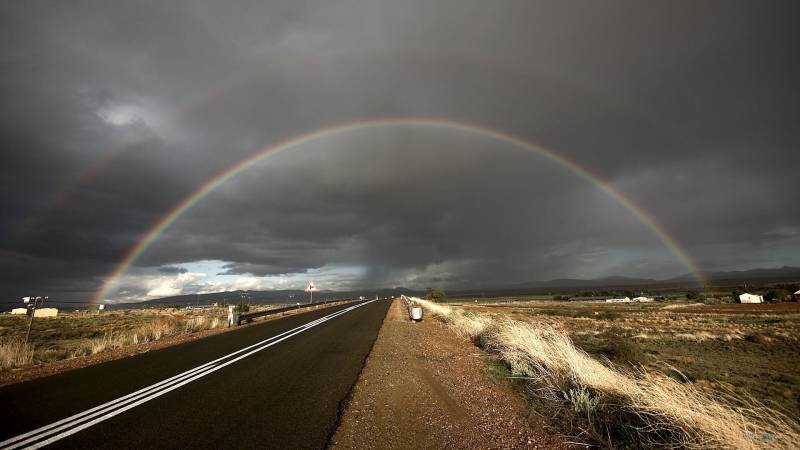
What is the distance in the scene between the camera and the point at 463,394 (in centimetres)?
795

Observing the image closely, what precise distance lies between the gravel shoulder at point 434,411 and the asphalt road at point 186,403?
456mm

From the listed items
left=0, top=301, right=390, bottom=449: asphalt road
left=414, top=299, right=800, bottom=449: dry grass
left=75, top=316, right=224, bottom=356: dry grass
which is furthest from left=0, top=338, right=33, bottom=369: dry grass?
left=414, top=299, right=800, bottom=449: dry grass

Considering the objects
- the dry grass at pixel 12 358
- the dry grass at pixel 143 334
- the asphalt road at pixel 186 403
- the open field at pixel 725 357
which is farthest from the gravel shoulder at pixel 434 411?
the dry grass at pixel 143 334

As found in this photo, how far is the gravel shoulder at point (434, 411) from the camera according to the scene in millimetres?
5363

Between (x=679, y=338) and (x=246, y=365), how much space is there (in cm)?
3553

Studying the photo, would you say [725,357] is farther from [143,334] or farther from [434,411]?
[143,334]

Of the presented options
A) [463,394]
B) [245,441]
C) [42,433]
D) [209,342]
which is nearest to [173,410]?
[42,433]

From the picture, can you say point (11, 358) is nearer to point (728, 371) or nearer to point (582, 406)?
point (582, 406)

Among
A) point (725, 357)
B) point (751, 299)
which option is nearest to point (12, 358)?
point (725, 357)

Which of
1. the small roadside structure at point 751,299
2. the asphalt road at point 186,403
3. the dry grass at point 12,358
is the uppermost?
the dry grass at point 12,358

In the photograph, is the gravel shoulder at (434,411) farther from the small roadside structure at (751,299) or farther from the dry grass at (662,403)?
the small roadside structure at (751,299)

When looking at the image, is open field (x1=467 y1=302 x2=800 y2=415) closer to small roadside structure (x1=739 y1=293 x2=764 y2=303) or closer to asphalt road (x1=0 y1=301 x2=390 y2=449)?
asphalt road (x1=0 y1=301 x2=390 y2=449)

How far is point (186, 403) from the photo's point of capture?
683 cm

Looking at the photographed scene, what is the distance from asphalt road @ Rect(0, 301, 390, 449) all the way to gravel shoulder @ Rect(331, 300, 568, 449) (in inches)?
18.0
